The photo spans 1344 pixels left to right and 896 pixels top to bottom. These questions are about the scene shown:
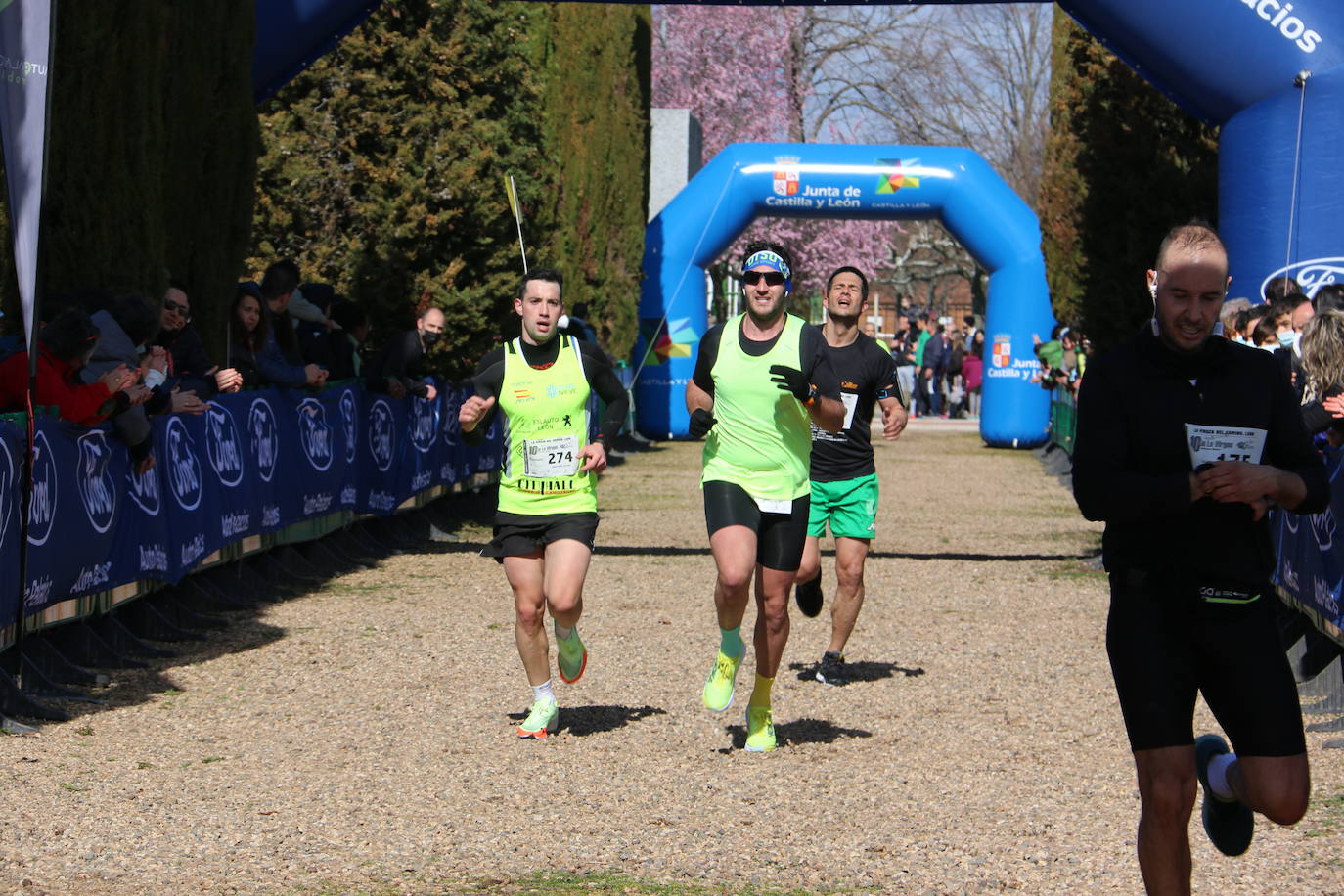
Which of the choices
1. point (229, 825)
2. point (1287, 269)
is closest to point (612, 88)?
point (1287, 269)

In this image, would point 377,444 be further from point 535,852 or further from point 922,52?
point 922,52

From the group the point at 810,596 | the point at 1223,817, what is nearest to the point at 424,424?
the point at 810,596

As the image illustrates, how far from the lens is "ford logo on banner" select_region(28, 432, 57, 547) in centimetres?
816

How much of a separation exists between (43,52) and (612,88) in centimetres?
2271

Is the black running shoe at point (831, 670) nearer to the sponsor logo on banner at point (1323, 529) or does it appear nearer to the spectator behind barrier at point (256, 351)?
the sponsor logo on banner at point (1323, 529)

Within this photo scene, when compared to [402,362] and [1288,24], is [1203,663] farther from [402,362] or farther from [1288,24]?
[402,362]

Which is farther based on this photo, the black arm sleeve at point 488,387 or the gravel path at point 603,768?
the black arm sleeve at point 488,387

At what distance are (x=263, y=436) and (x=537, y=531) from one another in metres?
4.60

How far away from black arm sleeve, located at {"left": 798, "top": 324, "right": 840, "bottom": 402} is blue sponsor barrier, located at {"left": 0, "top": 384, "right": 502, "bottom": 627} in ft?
10.8

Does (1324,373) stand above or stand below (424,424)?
above

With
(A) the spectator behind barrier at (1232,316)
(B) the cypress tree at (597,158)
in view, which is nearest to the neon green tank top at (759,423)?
(A) the spectator behind barrier at (1232,316)

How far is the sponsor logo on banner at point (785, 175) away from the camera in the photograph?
30531mm

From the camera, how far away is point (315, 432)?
1315 centimetres

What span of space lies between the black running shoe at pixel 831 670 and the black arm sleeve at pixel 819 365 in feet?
7.90
